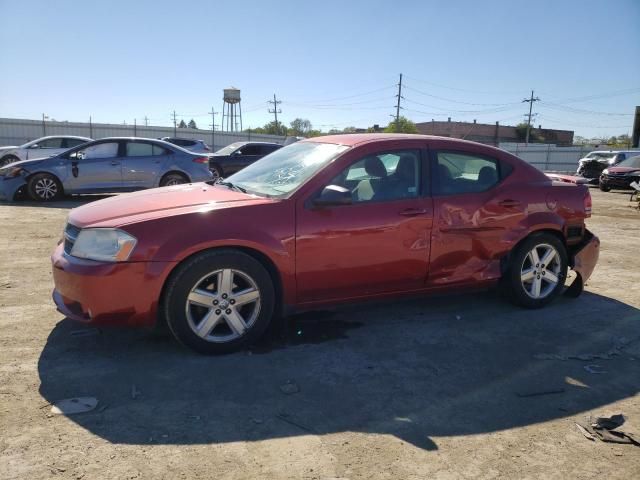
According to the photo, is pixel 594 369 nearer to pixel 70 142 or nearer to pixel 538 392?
pixel 538 392

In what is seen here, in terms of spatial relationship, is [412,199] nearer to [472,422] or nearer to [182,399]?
[472,422]

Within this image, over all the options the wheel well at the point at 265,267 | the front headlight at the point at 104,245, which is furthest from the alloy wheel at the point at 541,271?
the front headlight at the point at 104,245

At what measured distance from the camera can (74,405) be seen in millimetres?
2986

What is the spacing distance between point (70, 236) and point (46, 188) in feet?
28.4

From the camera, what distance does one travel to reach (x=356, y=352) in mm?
3859

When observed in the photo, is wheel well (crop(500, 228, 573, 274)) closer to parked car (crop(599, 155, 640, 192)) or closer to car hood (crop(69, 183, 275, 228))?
car hood (crop(69, 183, 275, 228))

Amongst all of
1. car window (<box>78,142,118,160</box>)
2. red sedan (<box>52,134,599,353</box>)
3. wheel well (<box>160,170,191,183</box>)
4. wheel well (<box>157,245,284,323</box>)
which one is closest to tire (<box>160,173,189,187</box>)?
wheel well (<box>160,170,191,183</box>)

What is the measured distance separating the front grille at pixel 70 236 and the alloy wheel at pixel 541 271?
3.86m

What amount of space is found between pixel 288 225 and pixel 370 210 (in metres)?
0.71

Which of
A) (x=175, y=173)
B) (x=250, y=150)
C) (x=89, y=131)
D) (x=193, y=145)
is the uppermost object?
(x=89, y=131)

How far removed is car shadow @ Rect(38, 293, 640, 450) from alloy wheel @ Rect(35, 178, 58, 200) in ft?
27.0

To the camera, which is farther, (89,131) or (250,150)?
(89,131)

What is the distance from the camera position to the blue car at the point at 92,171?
11203mm

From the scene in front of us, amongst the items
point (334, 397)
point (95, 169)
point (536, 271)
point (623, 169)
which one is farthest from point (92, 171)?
point (623, 169)
